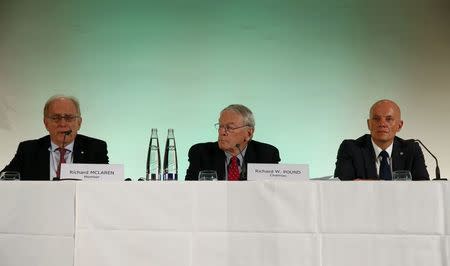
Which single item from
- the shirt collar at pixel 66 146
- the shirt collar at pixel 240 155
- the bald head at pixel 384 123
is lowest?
the shirt collar at pixel 240 155

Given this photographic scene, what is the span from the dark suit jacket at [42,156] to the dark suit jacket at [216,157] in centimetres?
54

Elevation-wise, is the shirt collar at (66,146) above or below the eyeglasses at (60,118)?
below

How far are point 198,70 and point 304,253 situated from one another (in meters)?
2.76

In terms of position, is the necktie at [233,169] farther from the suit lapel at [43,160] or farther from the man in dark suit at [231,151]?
the suit lapel at [43,160]

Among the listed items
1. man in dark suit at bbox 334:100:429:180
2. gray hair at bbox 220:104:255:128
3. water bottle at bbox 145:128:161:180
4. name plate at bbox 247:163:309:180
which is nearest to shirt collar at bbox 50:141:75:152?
water bottle at bbox 145:128:161:180

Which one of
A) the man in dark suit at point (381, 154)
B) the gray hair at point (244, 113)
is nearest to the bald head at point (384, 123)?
the man in dark suit at point (381, 154)

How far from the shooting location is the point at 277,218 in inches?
79.4

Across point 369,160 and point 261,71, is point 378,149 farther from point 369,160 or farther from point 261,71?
point 261,71

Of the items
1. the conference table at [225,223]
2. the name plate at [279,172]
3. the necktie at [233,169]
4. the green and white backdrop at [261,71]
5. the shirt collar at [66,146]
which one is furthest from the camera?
the green and white backdrop at [261,71]

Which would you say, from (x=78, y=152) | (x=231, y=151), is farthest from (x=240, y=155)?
(x=78, y=152)

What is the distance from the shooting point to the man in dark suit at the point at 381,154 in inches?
126

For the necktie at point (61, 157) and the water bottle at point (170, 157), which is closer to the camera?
the water bottle at point (170, 157)

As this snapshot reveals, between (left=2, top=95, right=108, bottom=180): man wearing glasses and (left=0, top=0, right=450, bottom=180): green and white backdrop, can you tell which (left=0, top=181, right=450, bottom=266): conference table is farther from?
(left=0, top=0, right=450, bottom=180): green and white backdrop

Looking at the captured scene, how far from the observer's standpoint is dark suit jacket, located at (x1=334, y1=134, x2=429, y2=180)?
3.20 metres
